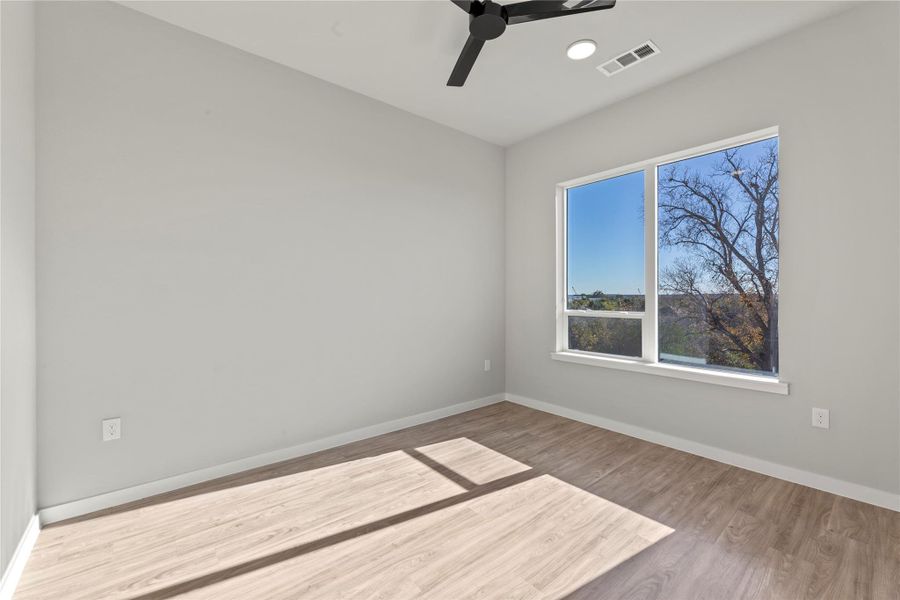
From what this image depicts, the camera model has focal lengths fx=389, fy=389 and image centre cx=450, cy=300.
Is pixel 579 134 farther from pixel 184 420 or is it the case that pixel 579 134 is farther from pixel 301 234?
pixel 184 420

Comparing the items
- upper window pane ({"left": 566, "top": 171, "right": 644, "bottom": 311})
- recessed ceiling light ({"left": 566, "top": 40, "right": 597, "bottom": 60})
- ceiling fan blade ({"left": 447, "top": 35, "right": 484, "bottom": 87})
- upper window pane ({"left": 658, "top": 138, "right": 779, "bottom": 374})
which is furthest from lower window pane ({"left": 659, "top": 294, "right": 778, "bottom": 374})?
ceiling fan blade ({"left": 447, "top": 35, "right": 484, "bottom": 87})

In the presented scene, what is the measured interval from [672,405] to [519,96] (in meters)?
2.72

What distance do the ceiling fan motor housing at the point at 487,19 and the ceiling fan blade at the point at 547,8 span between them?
0.15 ft

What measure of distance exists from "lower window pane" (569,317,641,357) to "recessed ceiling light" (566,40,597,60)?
2.07 metres

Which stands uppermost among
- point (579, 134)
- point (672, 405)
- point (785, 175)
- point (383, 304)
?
point (579, 134)

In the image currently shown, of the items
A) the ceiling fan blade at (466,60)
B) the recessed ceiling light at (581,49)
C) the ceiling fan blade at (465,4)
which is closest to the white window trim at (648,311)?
the recessed ceiling light at (581,49)

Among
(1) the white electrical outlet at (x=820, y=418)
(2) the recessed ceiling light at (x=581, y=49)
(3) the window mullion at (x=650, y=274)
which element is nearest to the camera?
(1) the white electrical outlet at (x=820, y=418)

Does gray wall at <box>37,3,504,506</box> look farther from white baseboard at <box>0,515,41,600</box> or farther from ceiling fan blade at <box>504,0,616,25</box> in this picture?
ceiling fan blade at <box>504,0,616,25</box>

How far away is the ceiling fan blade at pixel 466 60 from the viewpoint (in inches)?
85.7

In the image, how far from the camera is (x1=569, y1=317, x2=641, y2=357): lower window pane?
3340mm

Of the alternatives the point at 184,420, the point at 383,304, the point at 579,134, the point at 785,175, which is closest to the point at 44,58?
the point at 184,420

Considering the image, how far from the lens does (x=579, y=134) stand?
11.7 ft

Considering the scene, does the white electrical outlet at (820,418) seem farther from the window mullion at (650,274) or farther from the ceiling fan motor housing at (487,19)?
the ceiling fan motor housing at (487,19)

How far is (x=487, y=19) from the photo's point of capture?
6.53 ft
